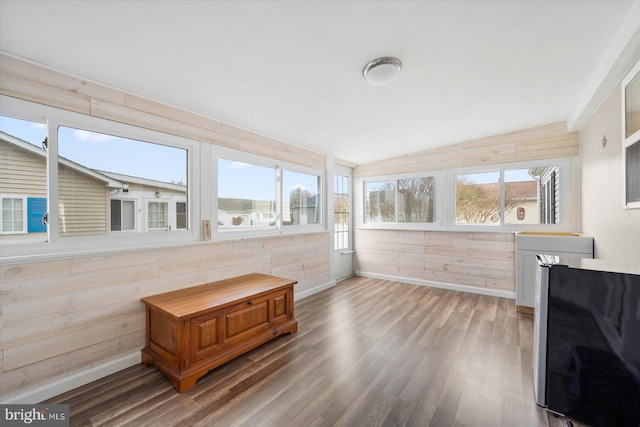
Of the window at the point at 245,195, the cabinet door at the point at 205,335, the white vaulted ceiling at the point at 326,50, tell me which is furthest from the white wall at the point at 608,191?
the window at the point at 245,195

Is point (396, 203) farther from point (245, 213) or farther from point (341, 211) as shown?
point (245, 213)

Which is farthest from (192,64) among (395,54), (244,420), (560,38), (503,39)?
(560,38)

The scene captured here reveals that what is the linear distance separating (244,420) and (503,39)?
309 centimetres

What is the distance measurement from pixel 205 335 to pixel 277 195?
209 cm

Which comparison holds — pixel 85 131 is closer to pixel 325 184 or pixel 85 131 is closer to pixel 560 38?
pixel 325 184

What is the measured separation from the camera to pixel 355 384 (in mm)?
1979

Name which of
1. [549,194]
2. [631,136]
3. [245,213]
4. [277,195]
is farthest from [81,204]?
[549,194]

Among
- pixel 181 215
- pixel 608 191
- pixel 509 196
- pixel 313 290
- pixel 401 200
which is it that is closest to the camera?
pixel 608 191

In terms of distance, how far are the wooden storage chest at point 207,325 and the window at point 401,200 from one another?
2.92 m

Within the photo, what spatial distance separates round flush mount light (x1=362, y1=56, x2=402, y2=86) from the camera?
2029 mm

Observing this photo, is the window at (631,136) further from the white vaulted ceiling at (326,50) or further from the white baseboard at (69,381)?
the white baseboard at (69,381)

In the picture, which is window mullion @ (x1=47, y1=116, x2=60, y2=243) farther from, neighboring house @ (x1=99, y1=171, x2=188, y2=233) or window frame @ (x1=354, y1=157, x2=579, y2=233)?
window frame @ (x1=354, y1=157, x2=579, y2=233)

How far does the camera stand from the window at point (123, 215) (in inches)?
86.3

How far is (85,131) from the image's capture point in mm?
2086
